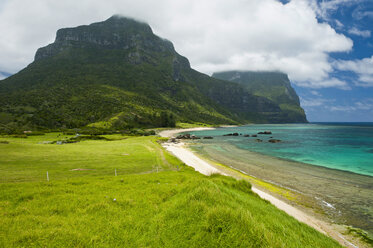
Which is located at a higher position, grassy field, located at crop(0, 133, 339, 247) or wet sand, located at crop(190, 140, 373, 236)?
grassy field, located at crop(0, 133, 339, 247)

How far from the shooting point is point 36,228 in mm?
7039

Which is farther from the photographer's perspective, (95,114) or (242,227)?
(95,114)

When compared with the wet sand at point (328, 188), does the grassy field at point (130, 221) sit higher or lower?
higher

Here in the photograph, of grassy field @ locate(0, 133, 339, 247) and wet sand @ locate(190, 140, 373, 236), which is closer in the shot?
grassy field @ locate(0, 133, 339, 247)

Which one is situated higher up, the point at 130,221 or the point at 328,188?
the point at 130,221

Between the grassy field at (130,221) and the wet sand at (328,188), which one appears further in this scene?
the wet sand at (328,188)

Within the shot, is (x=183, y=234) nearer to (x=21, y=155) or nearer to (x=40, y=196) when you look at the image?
(x=40, y=196)

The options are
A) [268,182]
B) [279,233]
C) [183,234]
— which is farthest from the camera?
[268,182]

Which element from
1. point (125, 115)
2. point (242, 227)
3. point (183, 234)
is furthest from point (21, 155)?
point (125, 115)

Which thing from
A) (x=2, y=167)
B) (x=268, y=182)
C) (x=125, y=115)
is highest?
(x=125, y=115)

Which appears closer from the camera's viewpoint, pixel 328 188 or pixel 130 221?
pixel 130 221

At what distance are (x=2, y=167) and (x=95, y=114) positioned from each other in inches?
5828

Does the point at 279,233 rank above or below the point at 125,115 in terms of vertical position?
below

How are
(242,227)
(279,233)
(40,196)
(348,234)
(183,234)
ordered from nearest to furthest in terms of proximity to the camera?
(242,227) → (183,234) → (279,233) → (40,196) → (348,234)
